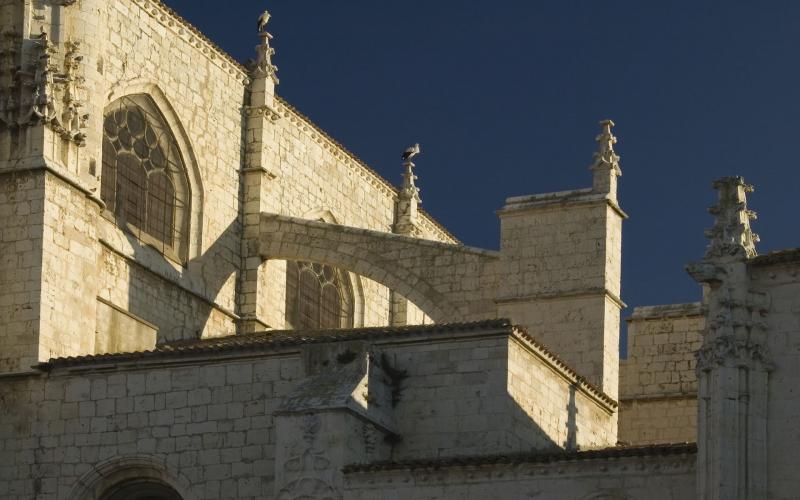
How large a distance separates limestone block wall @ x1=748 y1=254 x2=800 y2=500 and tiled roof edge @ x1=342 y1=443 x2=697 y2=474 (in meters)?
1.02

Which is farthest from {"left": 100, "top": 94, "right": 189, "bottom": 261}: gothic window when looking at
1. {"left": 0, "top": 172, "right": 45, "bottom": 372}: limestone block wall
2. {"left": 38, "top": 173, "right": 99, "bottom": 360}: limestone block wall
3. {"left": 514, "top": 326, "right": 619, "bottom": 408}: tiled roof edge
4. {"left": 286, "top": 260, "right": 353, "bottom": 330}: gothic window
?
{"left": 514, "top": 326, "right": 619, "bottom": 408}: tiled roof edge

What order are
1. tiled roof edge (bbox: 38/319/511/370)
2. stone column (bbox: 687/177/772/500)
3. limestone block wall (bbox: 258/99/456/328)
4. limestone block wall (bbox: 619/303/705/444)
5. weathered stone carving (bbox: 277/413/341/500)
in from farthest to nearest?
1. limestone block wall (bbox: 258/99/456/328)
2. limestone block wall (bbox: 619/303/705/444)
3. tiled roof edge (bbox: 38/319/511/370)
4. weathered stone carving (bbox: 277/413/341/500)
5. stone column (bbox: 687/177/772/500)

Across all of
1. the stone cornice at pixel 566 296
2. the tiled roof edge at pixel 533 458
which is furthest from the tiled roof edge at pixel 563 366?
the tiled roof edge at pixel 533 458

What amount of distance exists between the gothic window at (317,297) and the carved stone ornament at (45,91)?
7.47m

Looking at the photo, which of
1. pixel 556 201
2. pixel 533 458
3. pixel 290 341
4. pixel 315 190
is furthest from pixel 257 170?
pixel 533 458

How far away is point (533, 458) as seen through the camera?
73.3 ft

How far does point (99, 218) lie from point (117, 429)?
147 inches

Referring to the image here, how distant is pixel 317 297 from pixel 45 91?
9.50 metres

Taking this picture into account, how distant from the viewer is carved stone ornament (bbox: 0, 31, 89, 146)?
27.4 meters

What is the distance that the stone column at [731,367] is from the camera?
68.7ft

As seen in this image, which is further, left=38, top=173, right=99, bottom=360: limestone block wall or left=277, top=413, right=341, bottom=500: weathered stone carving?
left=38, top=173, right=99, bottom=360: limestone block wall

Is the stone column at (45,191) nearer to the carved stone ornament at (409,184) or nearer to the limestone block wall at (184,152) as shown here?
the limestone block wall at (184,152)

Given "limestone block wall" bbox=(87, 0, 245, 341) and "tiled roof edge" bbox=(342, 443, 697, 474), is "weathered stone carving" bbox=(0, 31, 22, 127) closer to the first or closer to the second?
"limestone block wall" bbox=(87, 0, 245, 341)

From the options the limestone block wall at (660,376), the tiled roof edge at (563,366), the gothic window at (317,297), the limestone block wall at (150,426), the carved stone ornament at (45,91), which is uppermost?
the carved stone ornament at (45,91)
